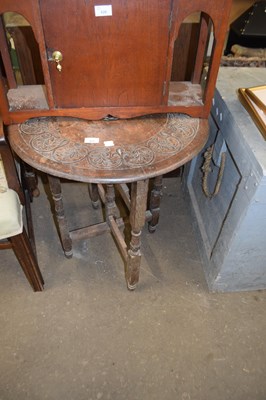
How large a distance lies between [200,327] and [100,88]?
1143 millimetres

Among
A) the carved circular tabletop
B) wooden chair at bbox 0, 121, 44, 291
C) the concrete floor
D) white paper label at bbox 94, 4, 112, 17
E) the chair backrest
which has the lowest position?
the concrete floor

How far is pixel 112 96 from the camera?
3.63 feet

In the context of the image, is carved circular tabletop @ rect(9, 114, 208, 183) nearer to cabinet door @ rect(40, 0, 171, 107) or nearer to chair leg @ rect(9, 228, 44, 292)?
cabinet door @ rect(40, 0, 171, 107)

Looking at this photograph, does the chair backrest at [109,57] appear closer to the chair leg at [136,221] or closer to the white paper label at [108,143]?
the white paper label at [108,143]

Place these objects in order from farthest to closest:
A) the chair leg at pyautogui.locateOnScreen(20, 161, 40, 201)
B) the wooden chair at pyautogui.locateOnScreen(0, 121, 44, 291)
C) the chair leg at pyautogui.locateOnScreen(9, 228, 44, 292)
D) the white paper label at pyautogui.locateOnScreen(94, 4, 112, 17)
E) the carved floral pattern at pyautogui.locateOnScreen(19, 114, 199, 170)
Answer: the chair leg at pyautogui.locateOnScreen(20, 161, 40, 201), the chair leg at pyautogui.locateOnScreen(9, 228, 44, 292), the wooden chair at pyautogui.locateOnScreen(0, 121, 44, 291), the carved floral pattern at pyautogui.locateOnScreen(19, 114, 199, 170), the white paper label at pyautogui.locateOnScreen(94, 4, 112, 17)

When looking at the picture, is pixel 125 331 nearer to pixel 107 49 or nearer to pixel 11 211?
pixel 11 211

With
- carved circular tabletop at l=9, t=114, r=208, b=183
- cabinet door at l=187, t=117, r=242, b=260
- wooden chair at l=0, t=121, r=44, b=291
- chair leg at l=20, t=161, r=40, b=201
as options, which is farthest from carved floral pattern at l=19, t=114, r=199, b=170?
chair leg at l=20, t=161, r=40, b=201

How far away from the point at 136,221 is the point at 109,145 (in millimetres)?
318

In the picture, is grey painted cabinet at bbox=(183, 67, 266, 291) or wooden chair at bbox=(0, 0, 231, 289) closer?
wooden chair at bbox=(0, 0, 231, 289)

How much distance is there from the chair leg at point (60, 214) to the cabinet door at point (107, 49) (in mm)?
366

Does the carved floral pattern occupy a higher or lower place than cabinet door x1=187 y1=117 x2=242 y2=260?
higher

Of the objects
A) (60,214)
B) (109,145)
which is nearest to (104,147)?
(109,145)

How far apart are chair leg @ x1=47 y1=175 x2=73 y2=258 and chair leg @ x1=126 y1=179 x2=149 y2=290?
36cm

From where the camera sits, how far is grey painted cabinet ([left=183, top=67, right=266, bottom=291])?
111 cm
